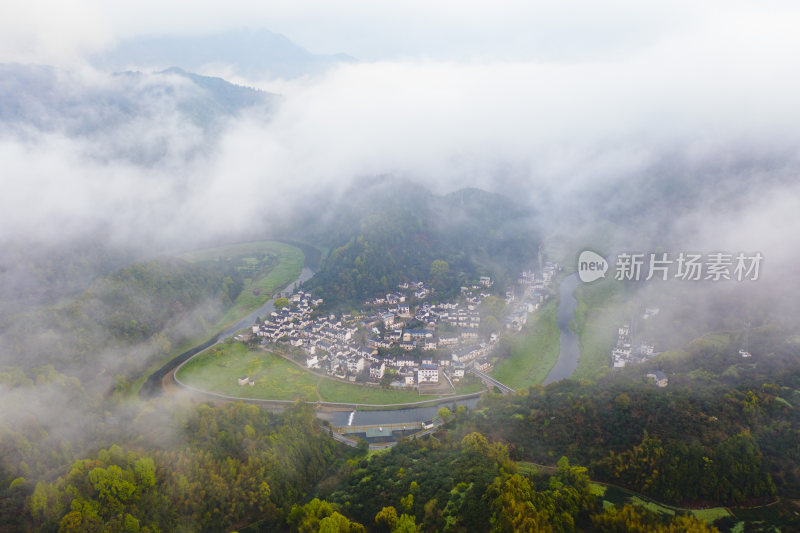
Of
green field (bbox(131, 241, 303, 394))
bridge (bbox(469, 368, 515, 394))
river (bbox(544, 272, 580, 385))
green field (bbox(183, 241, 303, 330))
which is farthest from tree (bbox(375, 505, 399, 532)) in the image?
green field (bbox(183, 241, 303, 330))

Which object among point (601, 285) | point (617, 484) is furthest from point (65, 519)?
point (601, 285)

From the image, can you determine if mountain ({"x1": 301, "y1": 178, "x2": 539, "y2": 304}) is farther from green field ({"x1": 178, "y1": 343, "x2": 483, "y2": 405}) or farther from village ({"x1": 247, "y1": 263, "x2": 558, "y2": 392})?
green field ({"x1": 178, "y1": 343, "x2": 483, "y2": 405})

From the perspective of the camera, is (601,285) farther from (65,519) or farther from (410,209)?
(65,519)

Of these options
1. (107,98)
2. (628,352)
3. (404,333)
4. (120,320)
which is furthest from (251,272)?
(107,98)

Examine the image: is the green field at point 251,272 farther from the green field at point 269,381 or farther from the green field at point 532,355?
the green field at point 532,355

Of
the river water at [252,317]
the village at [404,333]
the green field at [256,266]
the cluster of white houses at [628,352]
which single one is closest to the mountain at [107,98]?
the green field at [256,266]

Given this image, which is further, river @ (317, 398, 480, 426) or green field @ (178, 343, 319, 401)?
green field @ (178, 343, 319, 401)
